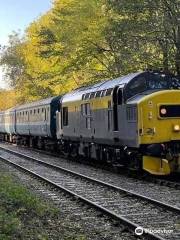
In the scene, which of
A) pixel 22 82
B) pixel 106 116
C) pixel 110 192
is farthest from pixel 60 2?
pixel 22 82

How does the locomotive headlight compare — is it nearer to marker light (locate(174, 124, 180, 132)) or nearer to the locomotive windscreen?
marker light (locate(174, 124, 180, 132))

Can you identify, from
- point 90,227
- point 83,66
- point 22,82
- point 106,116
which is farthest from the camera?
point 22,82

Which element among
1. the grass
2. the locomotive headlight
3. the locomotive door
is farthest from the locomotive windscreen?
the grass

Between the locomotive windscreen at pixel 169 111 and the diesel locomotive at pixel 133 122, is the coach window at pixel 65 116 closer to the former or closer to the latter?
the diesel locomotive at pixel 133 122

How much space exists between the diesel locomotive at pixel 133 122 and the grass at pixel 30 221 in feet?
15.3

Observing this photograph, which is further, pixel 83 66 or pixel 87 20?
pixel 83 66

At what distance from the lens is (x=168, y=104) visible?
1617cm

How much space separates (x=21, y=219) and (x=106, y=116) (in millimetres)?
9321

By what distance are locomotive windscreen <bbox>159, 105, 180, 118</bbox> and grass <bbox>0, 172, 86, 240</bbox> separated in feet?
17.0

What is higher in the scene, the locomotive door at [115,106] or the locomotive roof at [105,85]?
the locomotive roof at [105,85]

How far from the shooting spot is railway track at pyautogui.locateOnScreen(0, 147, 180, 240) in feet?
31.0

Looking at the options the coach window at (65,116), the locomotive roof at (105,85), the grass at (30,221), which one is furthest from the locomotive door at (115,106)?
the coach window at (65,116)

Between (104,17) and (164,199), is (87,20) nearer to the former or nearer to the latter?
(104,17)

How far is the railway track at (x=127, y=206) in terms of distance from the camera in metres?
9.44
